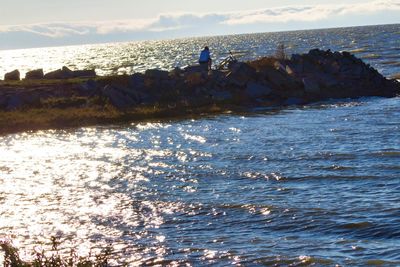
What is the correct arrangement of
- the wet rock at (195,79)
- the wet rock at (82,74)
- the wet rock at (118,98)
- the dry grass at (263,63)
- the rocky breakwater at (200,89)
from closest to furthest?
→ the rocky breakwater at (200,89) → the wet rock at (118,98) → the wet rock at (195,79) → the dry grass at (263,63) → the wet rock at (82,74)

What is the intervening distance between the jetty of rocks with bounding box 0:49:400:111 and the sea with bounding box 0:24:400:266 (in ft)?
25.4

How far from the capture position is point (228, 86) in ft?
124

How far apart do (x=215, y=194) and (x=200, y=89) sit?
70.9 feet

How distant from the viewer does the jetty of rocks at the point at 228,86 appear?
36.1m

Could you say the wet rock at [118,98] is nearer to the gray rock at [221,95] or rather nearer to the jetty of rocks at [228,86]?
the jetty of rocks at [228,86]

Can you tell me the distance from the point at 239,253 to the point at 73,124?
70.3 ft

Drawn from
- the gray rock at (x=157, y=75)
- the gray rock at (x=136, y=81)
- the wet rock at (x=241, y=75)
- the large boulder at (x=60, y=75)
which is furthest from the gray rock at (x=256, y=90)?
the large boulder at (x=60, y=75)

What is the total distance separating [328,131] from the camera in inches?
1006

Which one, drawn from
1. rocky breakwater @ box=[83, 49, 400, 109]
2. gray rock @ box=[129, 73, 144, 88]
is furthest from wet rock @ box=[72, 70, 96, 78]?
gray rock @ box=[129, 73, 144, 88]

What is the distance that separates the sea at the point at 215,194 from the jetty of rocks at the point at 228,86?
7735 millimetres

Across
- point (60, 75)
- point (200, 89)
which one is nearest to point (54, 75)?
point (60, 75)

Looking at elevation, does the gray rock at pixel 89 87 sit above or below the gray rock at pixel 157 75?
below

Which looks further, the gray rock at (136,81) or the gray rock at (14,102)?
the gray rock at (136,81)

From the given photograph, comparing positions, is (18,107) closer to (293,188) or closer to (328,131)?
(328,131)
